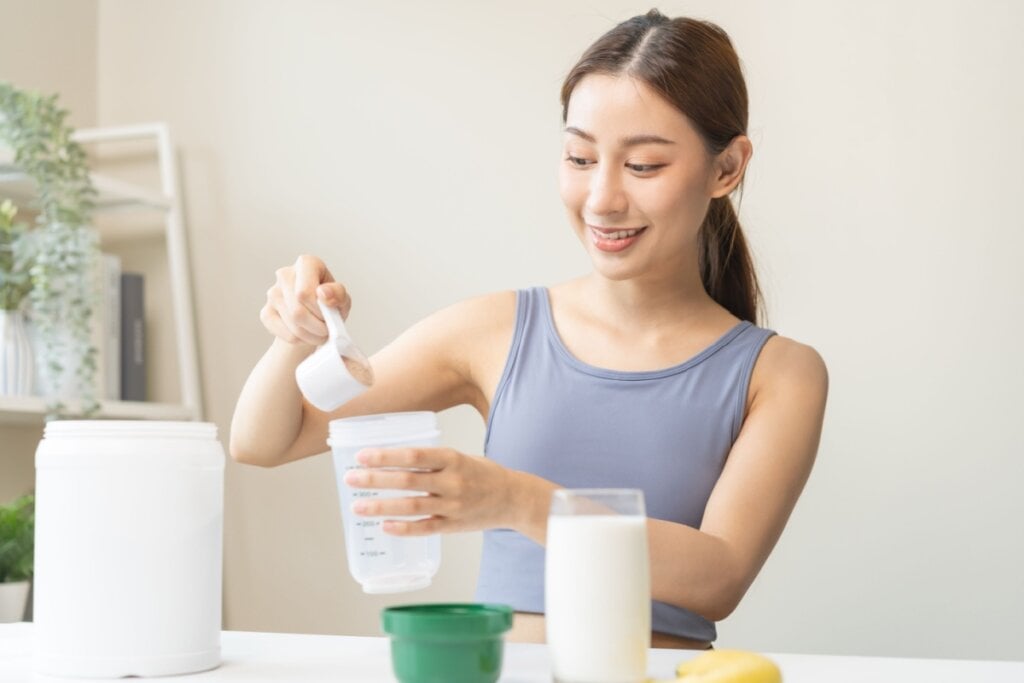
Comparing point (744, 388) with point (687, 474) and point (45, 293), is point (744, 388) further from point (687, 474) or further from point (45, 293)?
point (45, 293)

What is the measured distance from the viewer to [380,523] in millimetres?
929

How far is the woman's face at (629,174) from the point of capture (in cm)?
138

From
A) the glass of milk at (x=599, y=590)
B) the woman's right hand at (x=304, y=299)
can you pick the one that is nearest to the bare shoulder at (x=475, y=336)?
the woman's right hand at (x=304, y=299)

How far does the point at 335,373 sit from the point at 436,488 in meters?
0.17

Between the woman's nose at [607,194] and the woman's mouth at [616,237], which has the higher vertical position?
the woman's nose at [607,194]

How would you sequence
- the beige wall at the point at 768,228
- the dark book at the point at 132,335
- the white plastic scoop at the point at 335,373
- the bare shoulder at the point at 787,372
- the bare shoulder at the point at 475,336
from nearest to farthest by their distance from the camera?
the white plastic scoop at the point at 335,373 → the bare shoulder at the point at 787,372 → the bare shoulder at the point at 475,336 → the beige wall at the point at 768,228 → the dark book at the point at 132,335

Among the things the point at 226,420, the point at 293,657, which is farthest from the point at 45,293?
the point at 293,657

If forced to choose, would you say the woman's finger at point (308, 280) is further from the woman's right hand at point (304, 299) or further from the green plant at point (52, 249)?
the green plant at point (52, 249)

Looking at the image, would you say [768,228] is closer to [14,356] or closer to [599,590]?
[14,356]

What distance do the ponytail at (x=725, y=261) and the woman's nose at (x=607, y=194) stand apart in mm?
317

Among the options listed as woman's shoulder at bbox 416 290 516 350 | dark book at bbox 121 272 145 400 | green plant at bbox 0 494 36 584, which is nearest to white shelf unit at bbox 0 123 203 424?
dark book at bbox 121 272 145 400

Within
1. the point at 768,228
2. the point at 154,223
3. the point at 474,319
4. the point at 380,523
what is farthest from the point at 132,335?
the point at 380,523

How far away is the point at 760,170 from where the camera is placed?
7.35ft

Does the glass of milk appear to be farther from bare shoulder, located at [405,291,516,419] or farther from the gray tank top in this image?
bare shoulder, located at [405,291,516,419]
